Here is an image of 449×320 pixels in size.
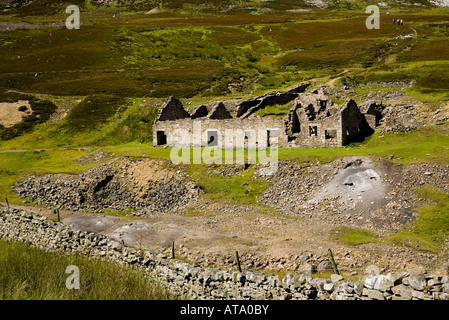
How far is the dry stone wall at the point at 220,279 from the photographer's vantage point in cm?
1181

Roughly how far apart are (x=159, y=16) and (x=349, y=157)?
539ft

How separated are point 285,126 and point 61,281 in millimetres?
29908

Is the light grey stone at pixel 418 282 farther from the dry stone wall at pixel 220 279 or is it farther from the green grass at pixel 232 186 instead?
the green grass at pixel 232 186

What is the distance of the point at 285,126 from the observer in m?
40.7

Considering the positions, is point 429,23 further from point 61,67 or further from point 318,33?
point 61,67

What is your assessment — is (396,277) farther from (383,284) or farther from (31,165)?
(31,165)

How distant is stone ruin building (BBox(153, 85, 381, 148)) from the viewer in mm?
39250

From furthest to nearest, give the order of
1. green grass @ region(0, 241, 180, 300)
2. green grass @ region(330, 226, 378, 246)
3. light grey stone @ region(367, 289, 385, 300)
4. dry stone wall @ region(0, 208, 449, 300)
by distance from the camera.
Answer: green grass @ region(330, 226, 378, 246) < green grass @ region(0, 241, 180, 300) < light grey stone @ region(367, 289, 385, 300) < dry stone wall @ region(0, 208, 449, 300)

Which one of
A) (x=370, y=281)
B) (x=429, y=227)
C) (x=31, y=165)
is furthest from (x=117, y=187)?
(x=370, y=281)

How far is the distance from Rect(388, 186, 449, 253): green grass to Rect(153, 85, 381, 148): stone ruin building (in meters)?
12.9

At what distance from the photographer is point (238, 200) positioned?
3167cm

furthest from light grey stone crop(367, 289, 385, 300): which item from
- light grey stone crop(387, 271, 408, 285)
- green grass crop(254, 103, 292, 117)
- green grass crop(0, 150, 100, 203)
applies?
green grass crop(254, 103, 292, 117)

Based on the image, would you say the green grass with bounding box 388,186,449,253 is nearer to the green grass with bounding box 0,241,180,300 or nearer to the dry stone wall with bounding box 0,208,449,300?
the dry stone wall with bounding box 0,208,449,300

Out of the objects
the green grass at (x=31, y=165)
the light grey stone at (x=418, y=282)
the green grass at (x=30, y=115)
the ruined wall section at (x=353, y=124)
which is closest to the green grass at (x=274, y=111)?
the ruined wall section at (x=353, y=124)
